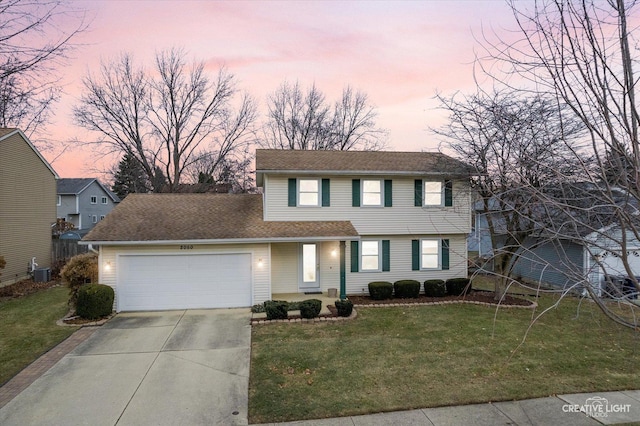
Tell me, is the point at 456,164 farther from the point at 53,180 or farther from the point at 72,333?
the point at 53,180

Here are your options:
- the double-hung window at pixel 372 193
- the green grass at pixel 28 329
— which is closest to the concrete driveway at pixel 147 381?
the green grass at pixel 28 329

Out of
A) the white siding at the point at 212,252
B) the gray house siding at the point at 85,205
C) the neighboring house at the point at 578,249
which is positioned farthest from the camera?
the gray house siding at the point at 85,205

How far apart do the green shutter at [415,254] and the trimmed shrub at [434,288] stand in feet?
3.13

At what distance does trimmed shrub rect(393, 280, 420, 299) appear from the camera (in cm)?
1358

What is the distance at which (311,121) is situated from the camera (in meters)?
30.4

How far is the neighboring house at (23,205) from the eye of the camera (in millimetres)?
16328

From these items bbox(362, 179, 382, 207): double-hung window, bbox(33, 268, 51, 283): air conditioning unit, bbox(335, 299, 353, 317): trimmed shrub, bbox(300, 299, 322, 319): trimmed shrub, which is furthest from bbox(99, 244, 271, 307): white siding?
bbox(33, 268, 51, 283): air conditioning unit

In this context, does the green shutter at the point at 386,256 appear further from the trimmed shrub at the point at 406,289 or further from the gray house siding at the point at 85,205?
the gray house siding at the point at 85,205

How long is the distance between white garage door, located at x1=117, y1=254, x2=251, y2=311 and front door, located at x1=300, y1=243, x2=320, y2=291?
2.54m

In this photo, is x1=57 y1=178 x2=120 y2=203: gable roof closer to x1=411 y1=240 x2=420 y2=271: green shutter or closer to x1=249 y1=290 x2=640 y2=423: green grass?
x1=249 y1=290 x2=640 y2=423: green grass

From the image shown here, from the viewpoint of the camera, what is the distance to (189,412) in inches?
226

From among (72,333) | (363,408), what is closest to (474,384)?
A: (363,408)

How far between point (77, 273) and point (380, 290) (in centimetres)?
1070

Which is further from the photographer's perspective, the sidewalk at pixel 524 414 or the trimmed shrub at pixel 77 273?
the trimmed shrub at pixel 77 273
